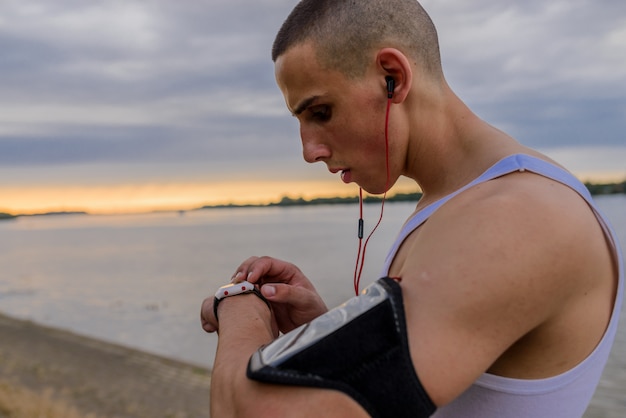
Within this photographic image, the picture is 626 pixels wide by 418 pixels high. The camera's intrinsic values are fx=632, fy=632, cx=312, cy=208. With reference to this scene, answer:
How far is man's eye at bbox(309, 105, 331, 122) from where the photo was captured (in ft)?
5.68

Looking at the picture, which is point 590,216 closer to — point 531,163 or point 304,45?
point 531,163

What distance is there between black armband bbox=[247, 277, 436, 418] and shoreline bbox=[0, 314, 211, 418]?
10534 millimetres

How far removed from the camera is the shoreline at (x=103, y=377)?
12031 mm

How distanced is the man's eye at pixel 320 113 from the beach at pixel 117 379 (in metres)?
8.75

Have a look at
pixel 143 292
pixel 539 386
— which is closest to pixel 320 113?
pixel 539 386

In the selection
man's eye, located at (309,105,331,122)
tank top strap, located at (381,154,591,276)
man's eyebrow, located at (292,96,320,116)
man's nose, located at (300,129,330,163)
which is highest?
man's eyebrow, located at (292,96,320,116)

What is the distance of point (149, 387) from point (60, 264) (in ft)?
156

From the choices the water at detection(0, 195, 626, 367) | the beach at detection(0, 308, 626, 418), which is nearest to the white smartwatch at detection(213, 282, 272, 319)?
the beach at detection(0, 308, 626, 418)

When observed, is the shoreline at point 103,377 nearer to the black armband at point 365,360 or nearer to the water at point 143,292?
the water at point 143,292

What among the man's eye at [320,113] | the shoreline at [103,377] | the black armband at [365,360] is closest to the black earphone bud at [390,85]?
the man's eye at [320,113]

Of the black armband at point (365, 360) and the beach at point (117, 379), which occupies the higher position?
the black armband at point (365, 360)

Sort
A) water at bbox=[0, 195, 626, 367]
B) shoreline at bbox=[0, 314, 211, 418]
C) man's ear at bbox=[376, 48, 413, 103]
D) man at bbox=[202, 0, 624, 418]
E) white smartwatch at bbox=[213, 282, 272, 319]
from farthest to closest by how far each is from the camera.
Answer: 1. water at bbox=[0, 195, 626, 367]
2. shoreline at bbox=[0, 314, 211, 418]
3. white smartwatch at bbox=[213, 282, 272, 319]
4. man's ear at bbox=[376, 48, 413, 103]
5. man at bbox=[202, 0, 624, 418]

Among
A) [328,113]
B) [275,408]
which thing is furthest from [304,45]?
[275,408]

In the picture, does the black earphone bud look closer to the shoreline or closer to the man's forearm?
the man's forearm
